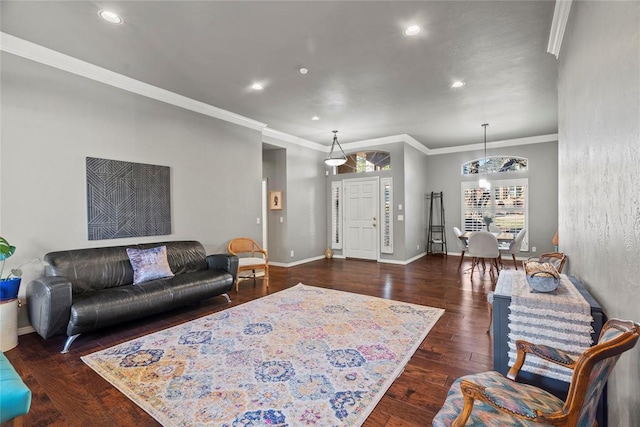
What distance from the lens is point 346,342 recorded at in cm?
277

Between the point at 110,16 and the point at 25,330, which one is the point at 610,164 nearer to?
the point at 110,16

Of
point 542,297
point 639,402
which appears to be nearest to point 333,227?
point 542,297

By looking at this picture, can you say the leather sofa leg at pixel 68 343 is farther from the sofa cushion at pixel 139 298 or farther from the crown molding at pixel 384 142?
the crown molding at pixel 384 142

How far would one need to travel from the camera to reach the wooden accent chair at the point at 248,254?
472 cm

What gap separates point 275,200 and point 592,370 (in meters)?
6.19

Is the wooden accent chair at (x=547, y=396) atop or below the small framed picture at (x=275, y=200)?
below

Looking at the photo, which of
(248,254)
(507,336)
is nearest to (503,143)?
(248,254)

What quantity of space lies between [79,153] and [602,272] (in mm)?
4835

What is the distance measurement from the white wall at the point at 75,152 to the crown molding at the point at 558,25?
14.7 ft

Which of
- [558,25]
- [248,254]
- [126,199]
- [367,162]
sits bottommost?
[248,254]

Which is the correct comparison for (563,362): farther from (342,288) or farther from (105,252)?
(105,252)

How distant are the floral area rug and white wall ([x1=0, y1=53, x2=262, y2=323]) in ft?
5.07

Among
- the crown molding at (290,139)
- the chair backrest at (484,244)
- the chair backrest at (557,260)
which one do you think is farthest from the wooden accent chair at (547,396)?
the crown molding at (290,139)

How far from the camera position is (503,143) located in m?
7.31
